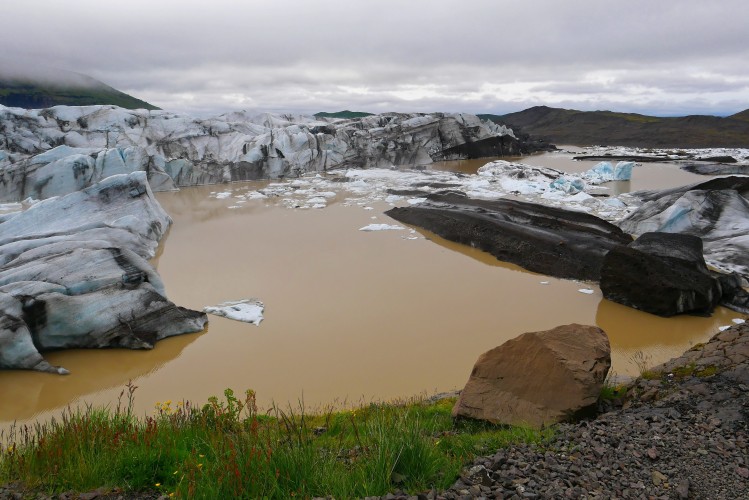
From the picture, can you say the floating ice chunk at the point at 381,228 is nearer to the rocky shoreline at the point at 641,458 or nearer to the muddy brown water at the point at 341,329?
the muddy brown water at the point at 341,329

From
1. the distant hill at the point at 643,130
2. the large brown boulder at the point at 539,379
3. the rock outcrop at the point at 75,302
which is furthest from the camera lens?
the distant hill at the point at 643,130

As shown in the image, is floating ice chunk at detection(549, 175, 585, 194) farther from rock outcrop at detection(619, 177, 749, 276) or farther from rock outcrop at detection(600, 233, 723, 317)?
rock outcrop at detection(600, 233, 723, 317)

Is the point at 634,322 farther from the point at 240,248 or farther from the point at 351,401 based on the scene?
the point at 240,248

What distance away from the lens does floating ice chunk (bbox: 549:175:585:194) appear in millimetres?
25703

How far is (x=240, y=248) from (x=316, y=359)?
813 cm

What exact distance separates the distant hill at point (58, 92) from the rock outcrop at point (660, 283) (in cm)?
9151

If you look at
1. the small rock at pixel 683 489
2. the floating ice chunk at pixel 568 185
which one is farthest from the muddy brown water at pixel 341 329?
the floating ice chunk at pixel 568 185

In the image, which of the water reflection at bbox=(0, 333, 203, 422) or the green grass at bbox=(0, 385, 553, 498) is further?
the water reflection at bbox=(0, 333, 203, 422)

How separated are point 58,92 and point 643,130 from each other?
333 feet

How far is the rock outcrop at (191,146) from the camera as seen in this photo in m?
24.0

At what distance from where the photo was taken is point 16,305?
7789 mm

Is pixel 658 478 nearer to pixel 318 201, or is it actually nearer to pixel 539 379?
pixel 539 379

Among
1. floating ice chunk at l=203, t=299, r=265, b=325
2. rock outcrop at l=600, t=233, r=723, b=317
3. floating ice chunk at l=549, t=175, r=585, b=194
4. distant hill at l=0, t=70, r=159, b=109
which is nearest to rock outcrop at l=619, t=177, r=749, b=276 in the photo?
rock outcrop at l=600, t=233, r=723, b=317

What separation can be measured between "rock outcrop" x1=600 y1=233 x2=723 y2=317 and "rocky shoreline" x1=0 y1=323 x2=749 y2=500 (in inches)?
198
